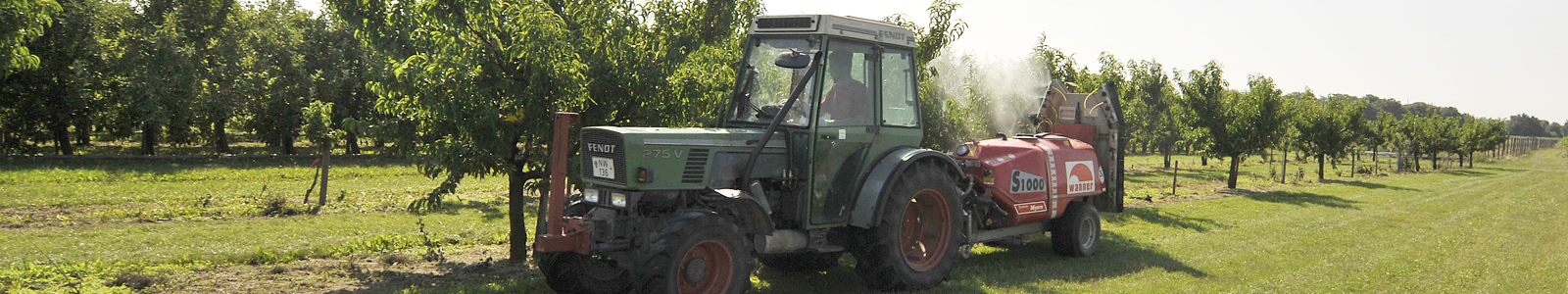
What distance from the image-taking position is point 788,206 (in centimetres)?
796

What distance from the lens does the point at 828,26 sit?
794 cm

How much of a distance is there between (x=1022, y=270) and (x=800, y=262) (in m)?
2.26

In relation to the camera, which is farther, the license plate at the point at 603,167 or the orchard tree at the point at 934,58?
the orchard tree at the point at 934,58

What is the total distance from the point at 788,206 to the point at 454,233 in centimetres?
715

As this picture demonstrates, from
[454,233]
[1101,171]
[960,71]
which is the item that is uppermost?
[960,71]

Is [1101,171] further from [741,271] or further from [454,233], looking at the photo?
[454,233]

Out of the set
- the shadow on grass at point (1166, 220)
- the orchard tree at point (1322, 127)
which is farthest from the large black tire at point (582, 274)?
the orchard tree at point (1322, 127)

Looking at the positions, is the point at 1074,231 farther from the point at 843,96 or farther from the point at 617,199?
the point at 617,199

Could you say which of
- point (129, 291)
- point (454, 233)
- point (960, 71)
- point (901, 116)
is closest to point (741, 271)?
point (901, 116)

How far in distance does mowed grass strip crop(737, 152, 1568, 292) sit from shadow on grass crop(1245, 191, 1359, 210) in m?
1.88

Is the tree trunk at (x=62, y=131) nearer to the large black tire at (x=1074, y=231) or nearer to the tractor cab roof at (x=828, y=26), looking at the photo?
the tractor cab roof at (x=828, y=26)

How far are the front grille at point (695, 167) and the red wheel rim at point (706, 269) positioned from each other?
48 cm

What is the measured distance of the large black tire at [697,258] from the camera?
21.6 feet

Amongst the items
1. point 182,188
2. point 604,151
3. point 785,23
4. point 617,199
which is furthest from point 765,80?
point 182,188
